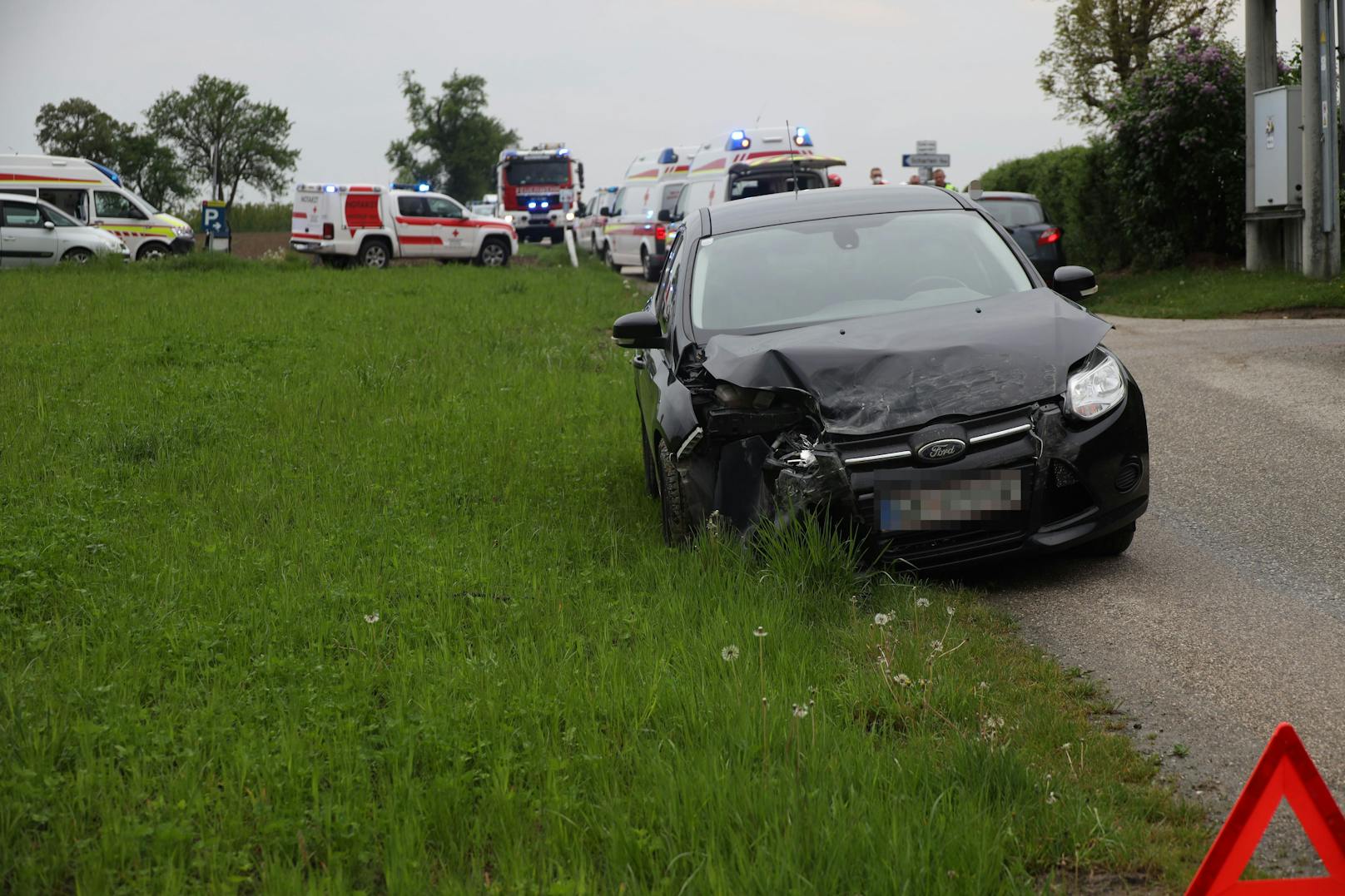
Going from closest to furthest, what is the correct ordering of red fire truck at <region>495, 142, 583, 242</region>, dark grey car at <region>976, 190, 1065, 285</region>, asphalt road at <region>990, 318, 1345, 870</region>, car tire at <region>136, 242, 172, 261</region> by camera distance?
1. asphalt road at <region>990, 318, 1345, 870</region>
2. dark grey car at <region>976, 190, 1065, 285</region>
3. car tire at <region>136, 242, 172, 261</region>
4. red fire truck at <region>495, 142, 583, 242</region>

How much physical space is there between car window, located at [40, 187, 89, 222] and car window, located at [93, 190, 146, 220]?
22 cm

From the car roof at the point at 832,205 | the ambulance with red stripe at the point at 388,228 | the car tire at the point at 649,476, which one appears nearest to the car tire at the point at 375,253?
the ambulance with red stripe at the point at 388,228

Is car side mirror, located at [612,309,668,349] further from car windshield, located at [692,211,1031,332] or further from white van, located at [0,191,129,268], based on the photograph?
white van, located at [0,191,129,268]

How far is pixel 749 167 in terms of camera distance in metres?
24.9

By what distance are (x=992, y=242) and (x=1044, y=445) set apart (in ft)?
6.18

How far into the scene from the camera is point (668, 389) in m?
6.32

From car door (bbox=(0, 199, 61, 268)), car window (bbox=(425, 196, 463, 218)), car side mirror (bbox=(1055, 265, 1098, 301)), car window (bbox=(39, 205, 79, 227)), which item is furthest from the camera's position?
car window (bbox=(425, 196, 463, 218))

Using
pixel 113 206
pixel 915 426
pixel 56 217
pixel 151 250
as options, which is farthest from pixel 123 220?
pixel 915 426

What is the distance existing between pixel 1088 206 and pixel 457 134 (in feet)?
329

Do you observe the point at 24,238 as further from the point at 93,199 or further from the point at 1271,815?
the point at 1271,815

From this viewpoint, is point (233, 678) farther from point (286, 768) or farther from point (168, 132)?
point (168, 132)

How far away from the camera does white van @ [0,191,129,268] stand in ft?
99.5

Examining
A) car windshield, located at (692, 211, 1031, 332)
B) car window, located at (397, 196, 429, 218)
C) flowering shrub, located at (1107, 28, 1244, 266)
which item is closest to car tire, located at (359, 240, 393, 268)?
car window, located at (397, 196, 429, 218)

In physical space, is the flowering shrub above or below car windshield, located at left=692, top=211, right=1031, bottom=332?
above
